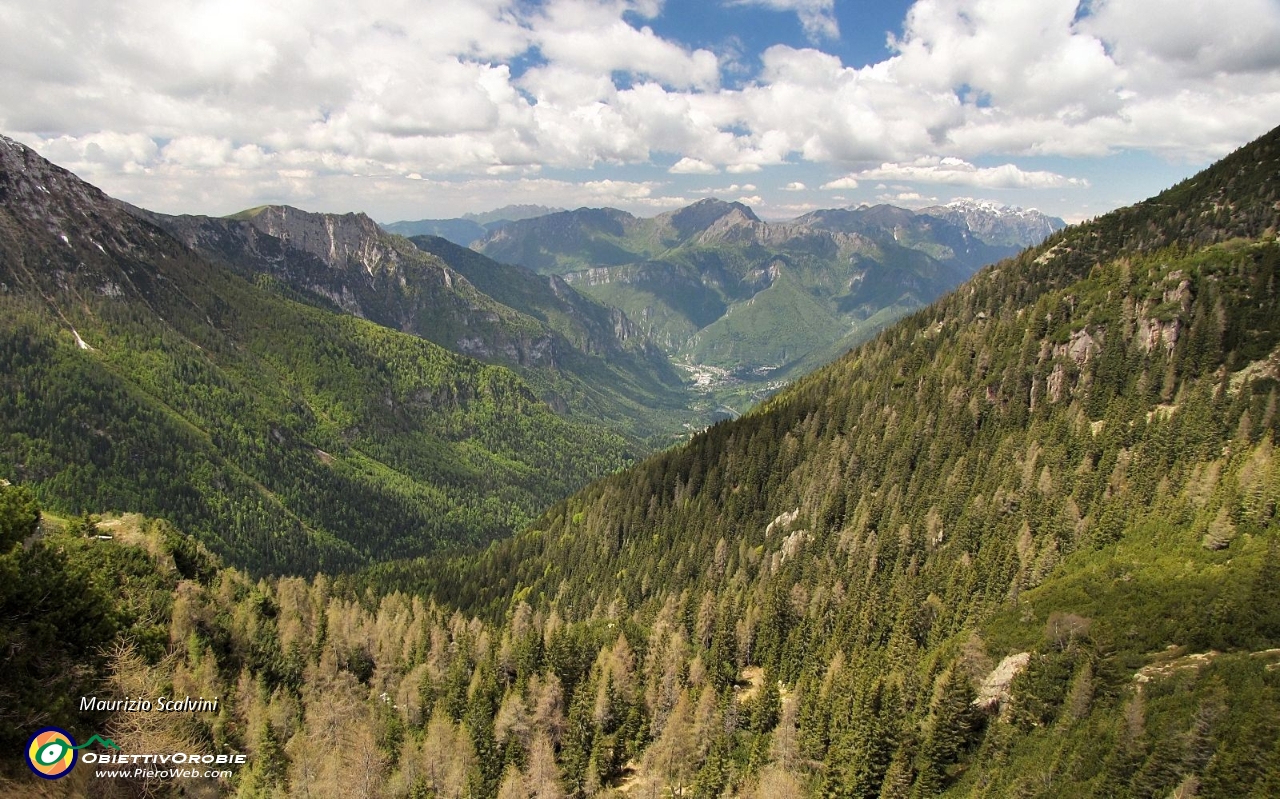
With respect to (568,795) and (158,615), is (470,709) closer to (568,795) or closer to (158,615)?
(568,795)

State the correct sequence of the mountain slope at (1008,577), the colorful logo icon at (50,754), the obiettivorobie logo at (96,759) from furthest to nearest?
the mountain slope at (1008,577), the obiettivorobie logo at (96,759), the colorful logo icon at (50,754)

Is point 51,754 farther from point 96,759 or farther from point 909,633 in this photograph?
point 909,633

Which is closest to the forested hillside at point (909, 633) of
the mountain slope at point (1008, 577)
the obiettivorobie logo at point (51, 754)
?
the mountain slope at point (1008, 577)

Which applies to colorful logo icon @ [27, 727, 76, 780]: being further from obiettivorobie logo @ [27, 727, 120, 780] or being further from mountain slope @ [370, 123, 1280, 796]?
mountain slope @ [370, 123, 1280, 796]

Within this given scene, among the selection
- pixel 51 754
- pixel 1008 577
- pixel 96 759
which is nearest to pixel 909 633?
pixel 1008 577

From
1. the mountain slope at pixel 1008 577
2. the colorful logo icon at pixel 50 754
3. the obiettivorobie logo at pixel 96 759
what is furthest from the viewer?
the mountain slope at pixel 1008 577

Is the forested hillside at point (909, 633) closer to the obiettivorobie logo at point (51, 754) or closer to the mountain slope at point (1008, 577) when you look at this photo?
the mountain slope at point (1008, 577)
